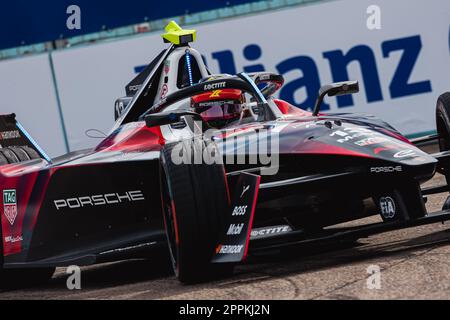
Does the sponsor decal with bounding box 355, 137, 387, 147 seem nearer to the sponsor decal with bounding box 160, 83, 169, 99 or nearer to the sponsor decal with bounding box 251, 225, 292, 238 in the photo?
the sponsor decal with bounding box 251, 225, 292, 238

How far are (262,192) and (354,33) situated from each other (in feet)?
18.3

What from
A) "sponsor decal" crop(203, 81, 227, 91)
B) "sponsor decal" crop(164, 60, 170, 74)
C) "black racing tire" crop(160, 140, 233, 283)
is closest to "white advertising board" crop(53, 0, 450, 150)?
"sponsor decal" crop(164, 60, 170, 74)

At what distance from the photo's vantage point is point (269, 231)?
18.7 feet

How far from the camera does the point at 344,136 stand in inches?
226

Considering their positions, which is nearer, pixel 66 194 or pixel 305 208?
pixel 305 208

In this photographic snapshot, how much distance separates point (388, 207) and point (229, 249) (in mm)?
986

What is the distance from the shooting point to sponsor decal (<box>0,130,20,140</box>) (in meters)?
7.83

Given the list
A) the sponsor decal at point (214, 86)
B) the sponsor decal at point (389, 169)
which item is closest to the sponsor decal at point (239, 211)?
the sponsor decal at point (389, 169)

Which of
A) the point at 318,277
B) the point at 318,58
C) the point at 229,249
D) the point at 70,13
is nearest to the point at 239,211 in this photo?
the point at 229,249

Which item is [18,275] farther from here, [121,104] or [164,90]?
[164,90]
